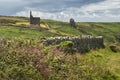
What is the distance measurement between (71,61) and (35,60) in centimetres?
320

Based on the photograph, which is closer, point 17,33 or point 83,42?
point 83,42

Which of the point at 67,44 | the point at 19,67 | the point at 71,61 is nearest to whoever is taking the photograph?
the point at 19,67

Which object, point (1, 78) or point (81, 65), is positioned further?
point (81, 65)

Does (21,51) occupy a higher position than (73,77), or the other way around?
(21,51)

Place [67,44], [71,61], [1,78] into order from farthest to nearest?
[67,44], [71,61], [1,78]

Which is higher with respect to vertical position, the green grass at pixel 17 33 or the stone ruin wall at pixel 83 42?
the stone ruin wall at pixel 83 42

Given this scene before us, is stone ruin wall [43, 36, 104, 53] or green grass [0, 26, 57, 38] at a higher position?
stone ruin wall [43, 36, 104, 53]

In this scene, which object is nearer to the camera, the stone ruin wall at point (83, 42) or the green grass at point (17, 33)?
the stone ruin wall at point (83, 42)

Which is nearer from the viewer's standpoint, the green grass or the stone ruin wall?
the stone ruin wall

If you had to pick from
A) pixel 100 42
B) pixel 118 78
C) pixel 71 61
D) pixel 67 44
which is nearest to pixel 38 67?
pixel 71 61

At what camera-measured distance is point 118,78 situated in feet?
74.4

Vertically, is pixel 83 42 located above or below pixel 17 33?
above

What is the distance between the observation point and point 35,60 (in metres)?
19.0

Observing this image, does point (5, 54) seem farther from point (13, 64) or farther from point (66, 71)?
point (66, 71)
